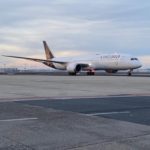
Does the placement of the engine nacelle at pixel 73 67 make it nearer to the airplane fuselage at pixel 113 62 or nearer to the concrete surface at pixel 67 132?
the airplane fuselage at pixel 113 62

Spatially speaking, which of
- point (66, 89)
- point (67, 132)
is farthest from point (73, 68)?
point (67, 132)

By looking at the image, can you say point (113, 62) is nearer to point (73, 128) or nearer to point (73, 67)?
point (73, 67)

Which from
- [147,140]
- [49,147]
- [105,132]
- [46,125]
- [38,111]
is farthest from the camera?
[38,111]

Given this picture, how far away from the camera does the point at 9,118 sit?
35.9ft

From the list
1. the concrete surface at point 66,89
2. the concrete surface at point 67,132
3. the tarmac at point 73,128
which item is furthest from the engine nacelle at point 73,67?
the concrete surface at point 67,132

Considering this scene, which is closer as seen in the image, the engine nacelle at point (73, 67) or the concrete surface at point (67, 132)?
the concrete surface at point (67, 132)

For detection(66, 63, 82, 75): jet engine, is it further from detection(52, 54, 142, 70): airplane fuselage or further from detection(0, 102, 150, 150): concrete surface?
detection(0, 102, 150, 150): concrete surface

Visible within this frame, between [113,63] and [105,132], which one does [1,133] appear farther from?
[113,63]

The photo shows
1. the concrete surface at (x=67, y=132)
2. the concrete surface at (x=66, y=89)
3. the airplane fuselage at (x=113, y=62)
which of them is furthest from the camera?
the airplane fuselage at (x=113, y=62)

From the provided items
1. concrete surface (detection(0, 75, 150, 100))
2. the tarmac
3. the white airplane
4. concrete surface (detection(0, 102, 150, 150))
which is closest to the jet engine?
the white airplane

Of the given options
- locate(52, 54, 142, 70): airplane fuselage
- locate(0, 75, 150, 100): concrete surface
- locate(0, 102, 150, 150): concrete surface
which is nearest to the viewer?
locate(0, 102, 150, 150): concrete surface

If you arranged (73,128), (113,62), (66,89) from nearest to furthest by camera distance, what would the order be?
(73,128)
(66,89)
(113,62)

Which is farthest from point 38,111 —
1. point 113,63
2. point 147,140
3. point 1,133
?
point 113,63

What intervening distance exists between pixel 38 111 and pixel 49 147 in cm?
527
